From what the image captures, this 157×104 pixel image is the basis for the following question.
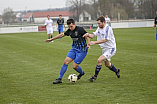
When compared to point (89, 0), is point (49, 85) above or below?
below

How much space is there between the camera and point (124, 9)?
71375 mm

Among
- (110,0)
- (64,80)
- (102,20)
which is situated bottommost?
(64,80)

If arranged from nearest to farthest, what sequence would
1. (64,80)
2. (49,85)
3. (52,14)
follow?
(49,85)
(64,80)
(52,14)

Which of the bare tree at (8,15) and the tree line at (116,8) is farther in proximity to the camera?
the bare tree at (8,15)

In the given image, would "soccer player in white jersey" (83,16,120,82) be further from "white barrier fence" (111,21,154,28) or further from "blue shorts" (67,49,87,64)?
"white barrier fence" (111,21,154,28)

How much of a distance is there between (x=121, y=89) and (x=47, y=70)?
3.91 meters

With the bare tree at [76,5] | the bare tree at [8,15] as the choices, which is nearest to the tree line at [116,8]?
the bare tree at [76,5]

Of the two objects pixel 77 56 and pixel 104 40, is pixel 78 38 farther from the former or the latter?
pixel 104 40

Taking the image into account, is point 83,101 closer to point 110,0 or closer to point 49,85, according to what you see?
point 49,85

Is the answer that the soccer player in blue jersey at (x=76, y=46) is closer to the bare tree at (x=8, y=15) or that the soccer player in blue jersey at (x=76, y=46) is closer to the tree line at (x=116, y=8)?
the tree line at (x=116, y=8)

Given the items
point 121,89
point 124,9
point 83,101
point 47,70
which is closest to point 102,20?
point 121,89

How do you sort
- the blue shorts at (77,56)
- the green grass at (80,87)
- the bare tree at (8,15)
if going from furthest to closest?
1. the bare tree at (8,15)
2. the blue shorts at (77,56)
3. the green grass at (80,87)

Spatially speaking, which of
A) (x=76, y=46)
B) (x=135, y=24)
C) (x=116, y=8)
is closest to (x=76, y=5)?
(x=116, y=8)

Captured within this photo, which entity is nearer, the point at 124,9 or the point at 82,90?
the point at 82,90
